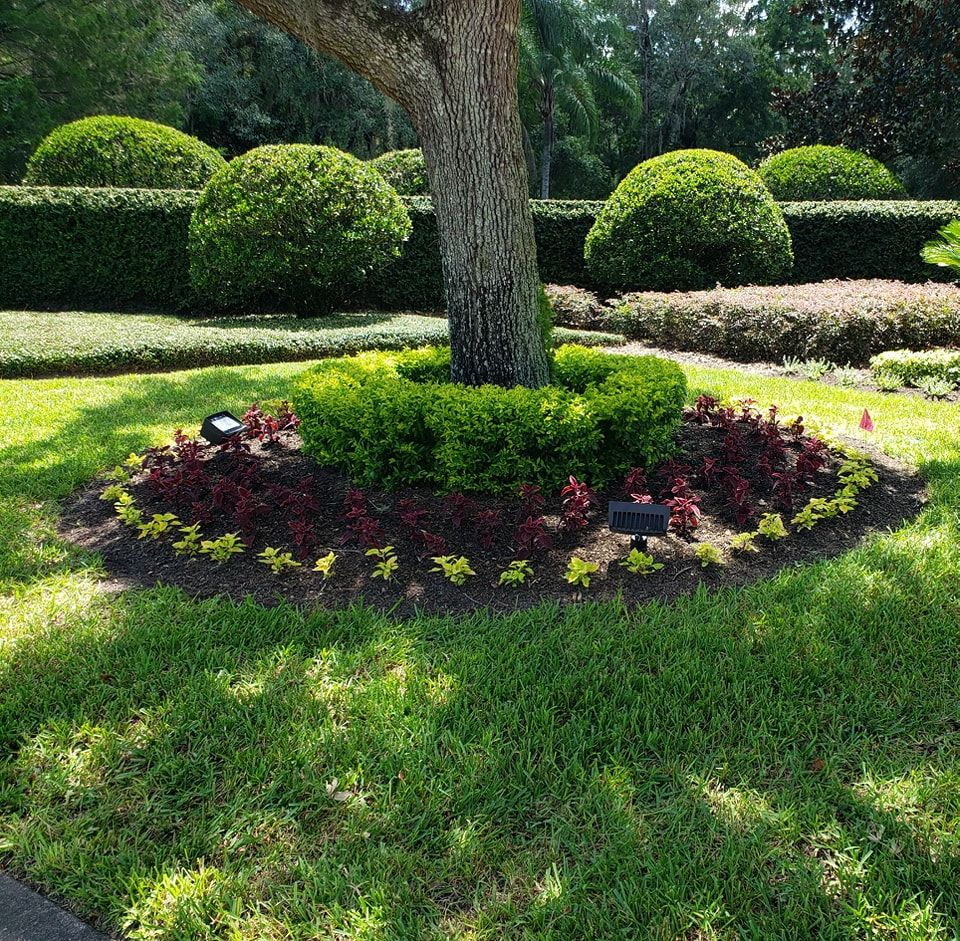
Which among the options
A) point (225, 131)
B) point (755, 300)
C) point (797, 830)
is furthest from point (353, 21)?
point (225, 131)

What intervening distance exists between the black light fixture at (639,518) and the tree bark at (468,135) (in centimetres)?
157

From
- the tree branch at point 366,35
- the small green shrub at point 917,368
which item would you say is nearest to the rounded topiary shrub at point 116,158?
the tree branch at point 366,35

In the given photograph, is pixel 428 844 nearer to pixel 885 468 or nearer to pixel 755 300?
pixel 885 468

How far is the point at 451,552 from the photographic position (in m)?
3.24

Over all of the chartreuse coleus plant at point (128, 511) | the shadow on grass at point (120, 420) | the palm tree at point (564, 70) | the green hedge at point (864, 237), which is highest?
the palm tree at point (564, 70)

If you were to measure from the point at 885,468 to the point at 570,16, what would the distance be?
27.5 meters

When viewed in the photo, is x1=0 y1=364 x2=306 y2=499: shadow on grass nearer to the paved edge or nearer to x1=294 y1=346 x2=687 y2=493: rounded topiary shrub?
x1=294 y1=346 x2=687 y2=493: rounded topiary shrub

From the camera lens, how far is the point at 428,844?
1861mm

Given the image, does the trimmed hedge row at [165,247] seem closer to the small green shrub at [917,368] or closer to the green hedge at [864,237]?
the green hedge at [864,237]

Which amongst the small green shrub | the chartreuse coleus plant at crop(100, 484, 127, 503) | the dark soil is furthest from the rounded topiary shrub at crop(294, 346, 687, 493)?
the small green shrub

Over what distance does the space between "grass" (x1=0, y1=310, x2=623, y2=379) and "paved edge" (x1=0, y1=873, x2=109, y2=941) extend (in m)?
6.75

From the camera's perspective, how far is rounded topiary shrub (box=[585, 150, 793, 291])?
34.4 feet

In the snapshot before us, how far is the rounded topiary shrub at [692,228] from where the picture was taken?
1048cm

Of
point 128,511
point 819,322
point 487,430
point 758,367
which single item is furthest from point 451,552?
point 819,322
